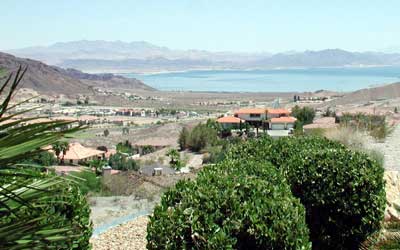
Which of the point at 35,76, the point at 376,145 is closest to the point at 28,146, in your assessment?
the point at 376,145

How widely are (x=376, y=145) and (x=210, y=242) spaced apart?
1147 cm

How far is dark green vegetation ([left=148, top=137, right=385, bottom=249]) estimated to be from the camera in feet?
16.0

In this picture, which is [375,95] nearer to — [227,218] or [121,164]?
[121,164]

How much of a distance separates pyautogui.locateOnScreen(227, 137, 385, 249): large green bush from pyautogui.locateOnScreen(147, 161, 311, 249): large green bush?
1.37m

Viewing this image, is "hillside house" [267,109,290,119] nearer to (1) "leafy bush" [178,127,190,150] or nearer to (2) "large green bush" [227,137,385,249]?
(1) "leafy bush" [178,127,190,150]

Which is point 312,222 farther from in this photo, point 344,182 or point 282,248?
point 282,248

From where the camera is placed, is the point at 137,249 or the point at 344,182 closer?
the point at 344,182

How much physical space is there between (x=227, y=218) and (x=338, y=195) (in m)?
2.13

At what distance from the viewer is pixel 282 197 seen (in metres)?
5.27

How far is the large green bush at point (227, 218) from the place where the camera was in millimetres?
4793

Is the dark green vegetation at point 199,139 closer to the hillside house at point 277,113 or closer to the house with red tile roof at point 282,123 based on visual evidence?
the house with red tile roof at point 282,123

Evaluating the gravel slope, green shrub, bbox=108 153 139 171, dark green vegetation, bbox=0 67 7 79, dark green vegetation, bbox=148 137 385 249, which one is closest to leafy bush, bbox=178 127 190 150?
green shrub, bbox=108 153 139 171

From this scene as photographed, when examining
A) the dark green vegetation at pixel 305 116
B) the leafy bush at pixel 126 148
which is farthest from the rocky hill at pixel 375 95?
the leafy bush at pixel 126 148

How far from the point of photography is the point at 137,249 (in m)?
7.40
